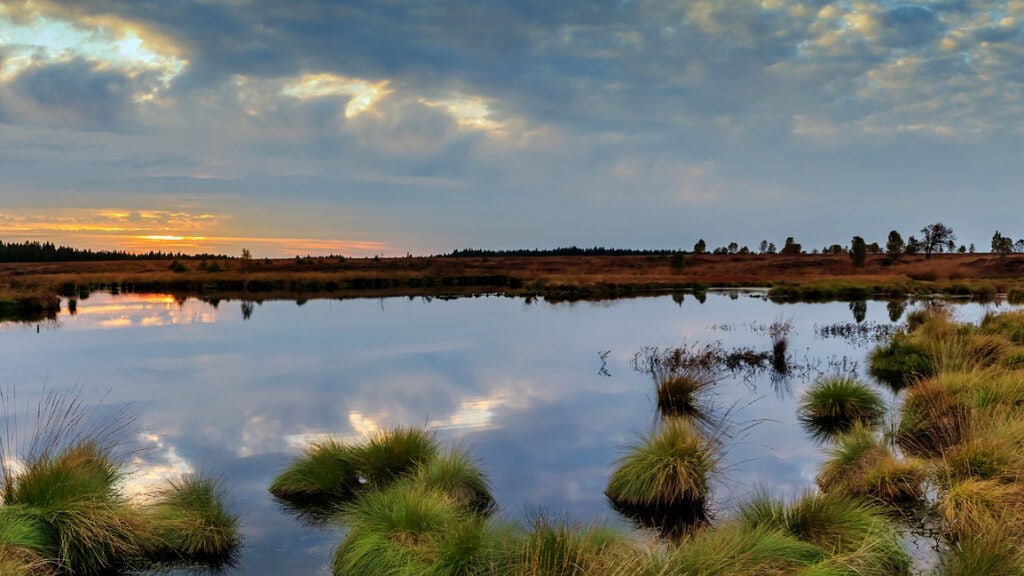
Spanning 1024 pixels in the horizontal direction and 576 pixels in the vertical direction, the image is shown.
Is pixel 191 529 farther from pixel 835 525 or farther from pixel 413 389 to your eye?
pixel 413 389

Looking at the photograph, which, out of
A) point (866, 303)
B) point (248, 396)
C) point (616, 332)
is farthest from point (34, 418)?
point (866, 303)

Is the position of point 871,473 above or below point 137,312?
above

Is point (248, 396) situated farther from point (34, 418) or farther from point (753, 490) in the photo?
point (753, 490)

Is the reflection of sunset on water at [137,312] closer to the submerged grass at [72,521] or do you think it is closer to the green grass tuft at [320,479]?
the green grass tuft at [320,479]

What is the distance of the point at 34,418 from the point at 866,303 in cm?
4125

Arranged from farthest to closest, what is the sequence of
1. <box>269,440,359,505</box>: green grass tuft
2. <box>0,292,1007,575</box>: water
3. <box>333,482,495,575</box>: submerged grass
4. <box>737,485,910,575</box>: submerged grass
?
1. <box>0,292,1007,575</box>: water
2. <box>269,440,359,505</box>: green grass tuft
3. <box>737,485,910,575</box>: submerged grass
4. <box>333,482,495,575</box>: submerged grass

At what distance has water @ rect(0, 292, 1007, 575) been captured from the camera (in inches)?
374

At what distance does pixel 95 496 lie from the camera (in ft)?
22.6

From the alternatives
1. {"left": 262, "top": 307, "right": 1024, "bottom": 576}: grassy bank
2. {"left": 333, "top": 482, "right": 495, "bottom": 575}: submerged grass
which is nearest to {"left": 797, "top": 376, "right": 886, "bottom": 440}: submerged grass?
{"left": 262, "top": 307, "right": 1024, "bottom": 576}: grassy bank

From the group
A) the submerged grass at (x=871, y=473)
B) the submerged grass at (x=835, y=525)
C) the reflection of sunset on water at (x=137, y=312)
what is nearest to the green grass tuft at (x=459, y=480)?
the submerged grass at (x=835, y=525)

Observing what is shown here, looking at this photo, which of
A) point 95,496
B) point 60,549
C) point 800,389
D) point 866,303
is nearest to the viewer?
point 60,549

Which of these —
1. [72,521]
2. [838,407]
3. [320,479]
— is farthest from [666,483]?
[72,521]

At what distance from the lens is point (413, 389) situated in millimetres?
16641

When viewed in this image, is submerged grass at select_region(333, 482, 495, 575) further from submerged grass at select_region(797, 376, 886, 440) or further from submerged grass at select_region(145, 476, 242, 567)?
submerged grass at select_region(797, 376, 886, 440)
